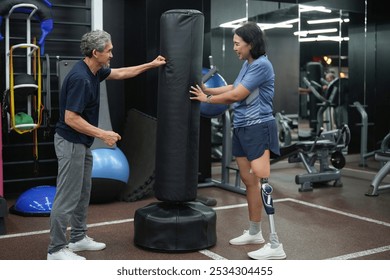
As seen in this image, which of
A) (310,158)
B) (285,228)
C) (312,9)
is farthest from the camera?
(312,9)

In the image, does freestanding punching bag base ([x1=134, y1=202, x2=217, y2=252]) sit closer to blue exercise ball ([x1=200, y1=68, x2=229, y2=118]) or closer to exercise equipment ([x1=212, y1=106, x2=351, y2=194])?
blue exercise ball ([x1=200, y1=68, x2=229, y2=118])

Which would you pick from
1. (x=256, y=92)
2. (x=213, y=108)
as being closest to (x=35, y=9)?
(x=213, y=108)

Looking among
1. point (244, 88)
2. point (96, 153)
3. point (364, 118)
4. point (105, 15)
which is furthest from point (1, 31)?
point (364, 118)

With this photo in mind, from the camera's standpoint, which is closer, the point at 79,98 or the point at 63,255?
the point at 79,98

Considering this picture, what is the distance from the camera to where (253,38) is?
133 inches

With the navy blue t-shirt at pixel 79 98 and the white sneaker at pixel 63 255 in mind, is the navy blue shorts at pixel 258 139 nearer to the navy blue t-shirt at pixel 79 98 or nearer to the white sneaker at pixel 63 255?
the navy blue t-shirt at pixel 79 98

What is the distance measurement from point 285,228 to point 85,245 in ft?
5.51

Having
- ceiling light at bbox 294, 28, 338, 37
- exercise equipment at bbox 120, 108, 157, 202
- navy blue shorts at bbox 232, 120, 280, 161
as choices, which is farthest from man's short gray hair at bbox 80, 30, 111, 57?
ceiling light at bbox 294, 28, 338, 37

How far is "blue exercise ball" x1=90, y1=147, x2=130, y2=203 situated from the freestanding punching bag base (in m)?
1.41

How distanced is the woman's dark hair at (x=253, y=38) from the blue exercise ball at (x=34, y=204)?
250 centimetres

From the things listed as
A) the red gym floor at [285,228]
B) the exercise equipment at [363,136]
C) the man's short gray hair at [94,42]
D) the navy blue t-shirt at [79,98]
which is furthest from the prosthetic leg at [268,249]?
the exercise equipment at [363,136]

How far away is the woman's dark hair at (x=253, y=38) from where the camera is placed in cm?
337

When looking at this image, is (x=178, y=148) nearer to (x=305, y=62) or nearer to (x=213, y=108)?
(x=213, y=108)

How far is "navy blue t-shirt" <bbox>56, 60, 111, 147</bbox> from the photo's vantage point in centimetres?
307
